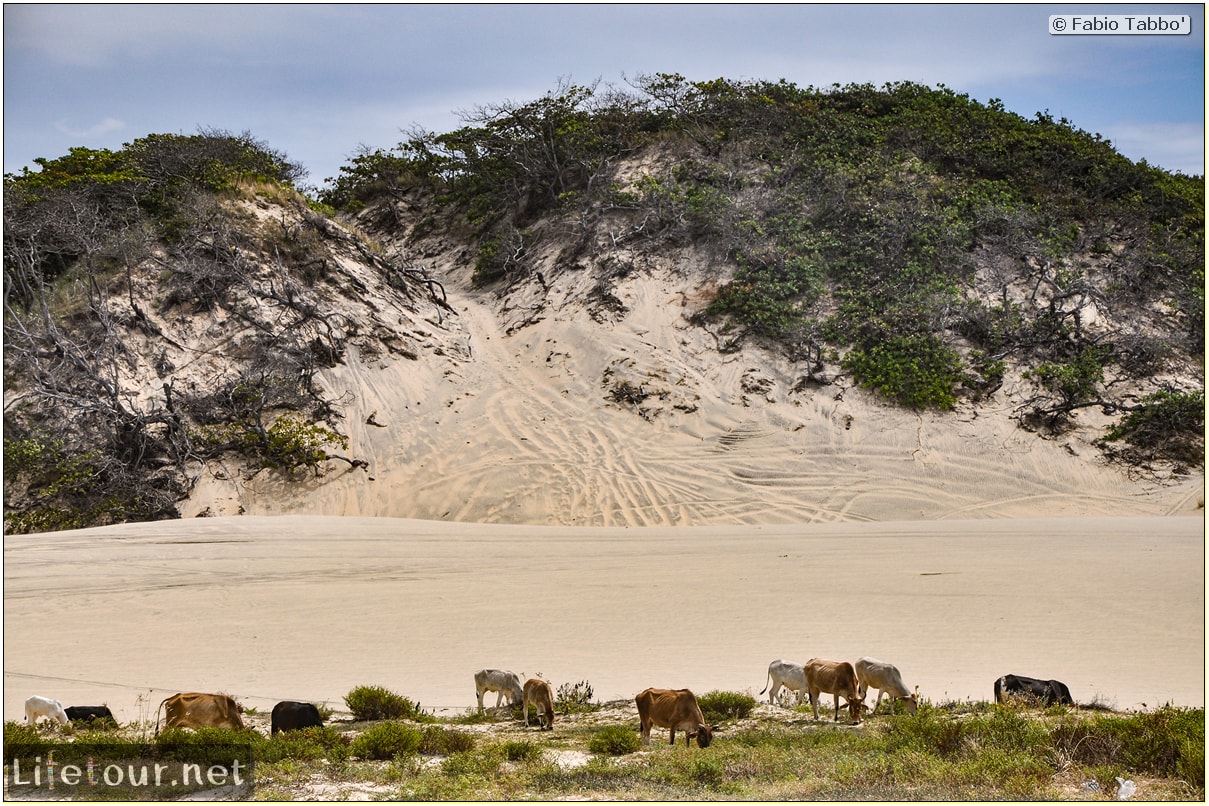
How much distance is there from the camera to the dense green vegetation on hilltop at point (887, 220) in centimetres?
1817

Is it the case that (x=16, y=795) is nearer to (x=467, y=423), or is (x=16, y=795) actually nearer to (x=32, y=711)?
(x=32, y=711)

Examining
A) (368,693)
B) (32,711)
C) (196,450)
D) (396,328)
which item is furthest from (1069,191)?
(32,711)

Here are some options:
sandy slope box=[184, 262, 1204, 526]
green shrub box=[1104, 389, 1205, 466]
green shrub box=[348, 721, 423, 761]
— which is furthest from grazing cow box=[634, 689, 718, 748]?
green shrub box=[1104, 389, 1205, 466]

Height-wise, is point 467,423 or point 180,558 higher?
point 467,423

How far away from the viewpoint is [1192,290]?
19.0 m

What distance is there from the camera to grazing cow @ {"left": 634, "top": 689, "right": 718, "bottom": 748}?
5727mm

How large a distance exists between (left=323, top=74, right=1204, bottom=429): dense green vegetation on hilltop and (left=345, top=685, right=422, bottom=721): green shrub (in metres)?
12.6

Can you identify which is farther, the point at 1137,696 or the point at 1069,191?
the point at 1069,191

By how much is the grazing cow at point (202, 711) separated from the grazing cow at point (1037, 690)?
4996 millimetres

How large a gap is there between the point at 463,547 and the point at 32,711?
6.43 m

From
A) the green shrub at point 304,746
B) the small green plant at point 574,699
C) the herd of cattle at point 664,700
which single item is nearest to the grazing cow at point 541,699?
the herd of cattle at point 664,700

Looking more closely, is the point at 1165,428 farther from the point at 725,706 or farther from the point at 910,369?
the point at 725,706

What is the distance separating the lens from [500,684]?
682 centimetres

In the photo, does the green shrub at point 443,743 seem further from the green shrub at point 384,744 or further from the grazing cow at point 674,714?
the grazing cow at point 674,714
